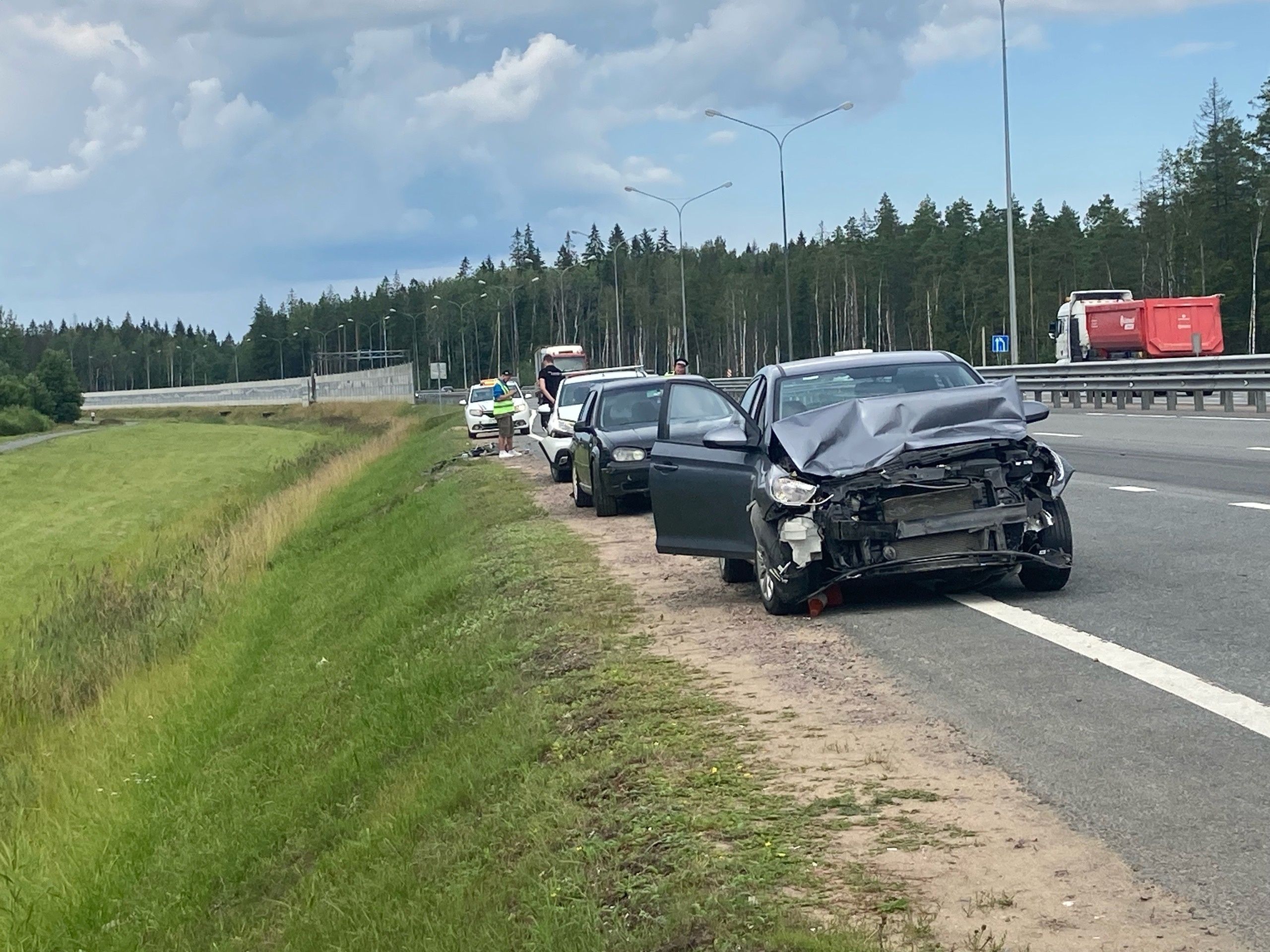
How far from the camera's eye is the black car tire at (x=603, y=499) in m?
18.6

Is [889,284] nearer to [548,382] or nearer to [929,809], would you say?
[548,382]

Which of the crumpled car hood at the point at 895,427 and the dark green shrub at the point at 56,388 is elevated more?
the dark green shrub at the point at 56,388

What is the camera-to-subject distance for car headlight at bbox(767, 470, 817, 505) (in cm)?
921

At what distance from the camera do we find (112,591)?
2502 cm

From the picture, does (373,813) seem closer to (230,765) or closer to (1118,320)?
(230,765)

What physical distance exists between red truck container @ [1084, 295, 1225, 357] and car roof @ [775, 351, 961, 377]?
3906 cm

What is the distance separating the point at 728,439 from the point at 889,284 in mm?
121458

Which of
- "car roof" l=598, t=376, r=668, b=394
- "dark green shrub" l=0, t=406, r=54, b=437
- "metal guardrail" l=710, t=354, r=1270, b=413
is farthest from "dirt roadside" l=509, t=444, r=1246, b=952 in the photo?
"dark green shrub" l=0, t=406, r=54, b=437

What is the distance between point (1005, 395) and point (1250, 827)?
483cm

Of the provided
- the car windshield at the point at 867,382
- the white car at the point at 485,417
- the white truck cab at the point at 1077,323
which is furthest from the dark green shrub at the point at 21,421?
the car windshield at the point at 867,382

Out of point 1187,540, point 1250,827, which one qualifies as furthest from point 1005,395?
point 1250,827

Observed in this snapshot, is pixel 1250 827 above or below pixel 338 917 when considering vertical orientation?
above

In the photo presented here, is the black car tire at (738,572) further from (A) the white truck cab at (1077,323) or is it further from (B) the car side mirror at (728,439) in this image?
(A) the white truck cab at (1077,323)

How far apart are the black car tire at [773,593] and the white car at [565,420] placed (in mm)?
12800
